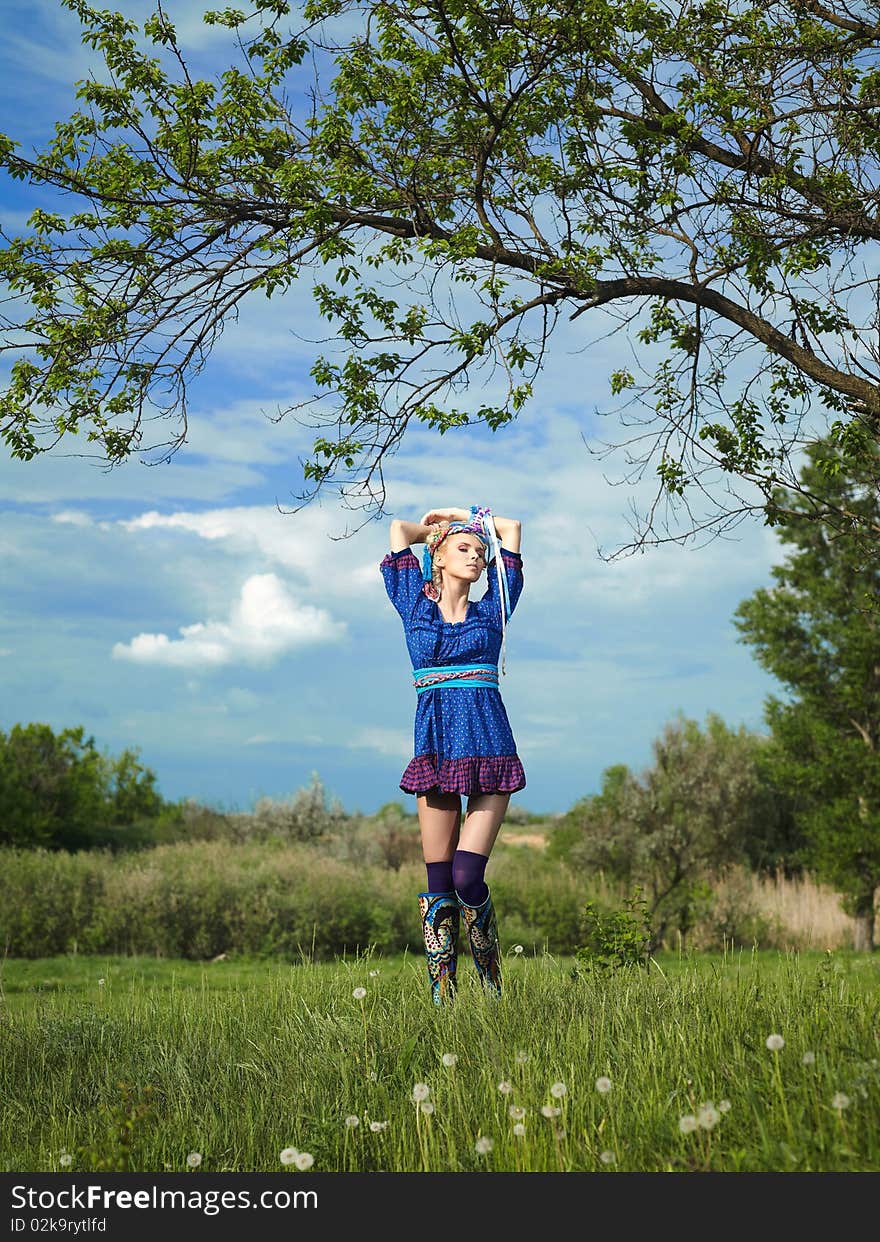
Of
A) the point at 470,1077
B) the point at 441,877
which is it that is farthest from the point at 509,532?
the point at 470,1077

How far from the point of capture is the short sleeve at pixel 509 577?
6164 mm

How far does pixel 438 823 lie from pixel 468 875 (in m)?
0.37

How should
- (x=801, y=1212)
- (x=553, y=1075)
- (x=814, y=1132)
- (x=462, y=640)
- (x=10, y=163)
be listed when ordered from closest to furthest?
(x=801, y=1212)
(x=814, y=1132)
(x=553, y=1075)
(x=462, y=640)
(x=10, y=163)

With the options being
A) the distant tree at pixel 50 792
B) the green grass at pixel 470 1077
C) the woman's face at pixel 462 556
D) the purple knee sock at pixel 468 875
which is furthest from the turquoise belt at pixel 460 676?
the distant tree at pixel 50 792

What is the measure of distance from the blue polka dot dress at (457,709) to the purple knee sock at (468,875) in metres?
0.34

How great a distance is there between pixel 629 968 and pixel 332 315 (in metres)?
5.11

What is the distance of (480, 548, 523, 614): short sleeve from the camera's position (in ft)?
20.2

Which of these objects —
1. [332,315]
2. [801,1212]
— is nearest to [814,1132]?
[801,1212]

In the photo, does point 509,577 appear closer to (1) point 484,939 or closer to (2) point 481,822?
(2) point 481,822

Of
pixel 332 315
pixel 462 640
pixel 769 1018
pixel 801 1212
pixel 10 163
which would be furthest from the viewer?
pixel 332 315

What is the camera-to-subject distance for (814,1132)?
11.4 ft

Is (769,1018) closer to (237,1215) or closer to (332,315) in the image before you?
(237,1215)

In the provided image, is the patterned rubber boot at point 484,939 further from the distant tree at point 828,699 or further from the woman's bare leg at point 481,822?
the distant tree at point 828,699

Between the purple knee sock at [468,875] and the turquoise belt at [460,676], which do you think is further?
the turquoise belt at [460,676]
